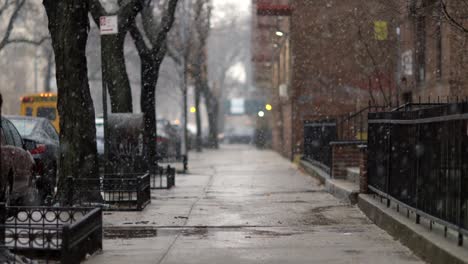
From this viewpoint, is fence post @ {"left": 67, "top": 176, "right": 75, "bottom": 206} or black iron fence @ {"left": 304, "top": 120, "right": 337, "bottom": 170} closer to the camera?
fence post @ {"left": 67, "top": 176, "right": 75, "bottom": 206}

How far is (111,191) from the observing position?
12.7m

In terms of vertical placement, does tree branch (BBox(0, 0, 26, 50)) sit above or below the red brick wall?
above

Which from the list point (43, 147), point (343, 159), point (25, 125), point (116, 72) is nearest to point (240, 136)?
point (116, 72)

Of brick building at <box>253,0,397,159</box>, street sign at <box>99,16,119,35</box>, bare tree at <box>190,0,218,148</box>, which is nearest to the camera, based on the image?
street sign at <box>99,16,119,35</box>

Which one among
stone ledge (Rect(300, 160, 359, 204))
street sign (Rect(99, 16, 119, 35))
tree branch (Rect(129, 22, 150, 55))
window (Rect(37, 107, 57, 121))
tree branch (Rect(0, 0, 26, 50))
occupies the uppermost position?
tree branch (Rect(0, 0, 26, 50))

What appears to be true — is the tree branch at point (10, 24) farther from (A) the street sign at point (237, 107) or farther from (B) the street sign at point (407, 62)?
(A) the street sign at point (237, 107)

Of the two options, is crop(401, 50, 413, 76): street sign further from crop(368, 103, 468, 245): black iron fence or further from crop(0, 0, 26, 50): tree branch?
crop(0, 0, 26, 50): tree branch

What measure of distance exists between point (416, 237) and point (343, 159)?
8.36m

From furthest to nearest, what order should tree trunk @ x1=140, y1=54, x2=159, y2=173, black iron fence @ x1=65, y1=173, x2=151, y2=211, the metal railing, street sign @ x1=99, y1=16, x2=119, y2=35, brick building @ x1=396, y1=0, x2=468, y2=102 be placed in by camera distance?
tree trunk @ x1=140, y1=54, x2=159, y2=173
brick building @ x1=396, y1=0, x2=468, y2=102
the metal railing
street sign @ x1=99, y1=16, x2=119, y2=35
black iron fence @ x1=65, y1=173, x2=151, y2=211

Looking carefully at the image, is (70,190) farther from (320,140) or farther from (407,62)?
(407,62)

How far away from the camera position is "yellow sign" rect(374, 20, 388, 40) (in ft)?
66.4

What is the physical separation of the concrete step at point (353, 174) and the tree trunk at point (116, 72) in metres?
5.15

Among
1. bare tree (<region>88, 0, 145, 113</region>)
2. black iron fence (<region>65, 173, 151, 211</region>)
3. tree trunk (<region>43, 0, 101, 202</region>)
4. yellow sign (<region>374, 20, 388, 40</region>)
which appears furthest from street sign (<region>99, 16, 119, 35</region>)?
yellow sign (<region>374, 20, 388, 40</region>)

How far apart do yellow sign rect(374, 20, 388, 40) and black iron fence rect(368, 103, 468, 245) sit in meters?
9.30
